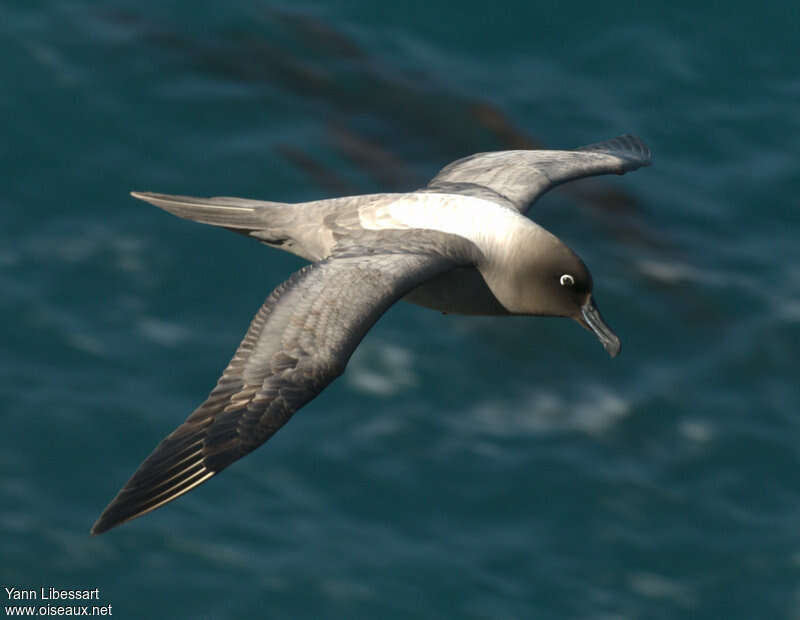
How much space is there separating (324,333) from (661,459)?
15770 millimetres

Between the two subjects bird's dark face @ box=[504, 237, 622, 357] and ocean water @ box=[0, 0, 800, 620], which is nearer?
bird's dark face @ box=[504, 237, 622, 357]

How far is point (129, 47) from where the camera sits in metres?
29.7

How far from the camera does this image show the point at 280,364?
38.5 ft

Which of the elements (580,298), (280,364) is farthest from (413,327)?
(280,364)

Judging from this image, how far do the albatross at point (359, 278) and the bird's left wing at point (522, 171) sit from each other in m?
0.02

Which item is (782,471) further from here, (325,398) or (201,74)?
(201,74)

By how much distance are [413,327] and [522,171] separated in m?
11.9

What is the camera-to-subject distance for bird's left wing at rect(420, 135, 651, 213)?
1475cm

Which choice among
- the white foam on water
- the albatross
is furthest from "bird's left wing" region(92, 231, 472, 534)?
the white foam on water

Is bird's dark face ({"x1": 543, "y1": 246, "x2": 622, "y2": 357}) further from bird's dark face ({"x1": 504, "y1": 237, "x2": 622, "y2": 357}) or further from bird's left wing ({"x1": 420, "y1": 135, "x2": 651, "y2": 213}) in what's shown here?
bird's left wing ({"x1": 420, "y1": 135, "x2": 651, "y2": 213})

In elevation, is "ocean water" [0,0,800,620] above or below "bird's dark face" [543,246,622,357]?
above

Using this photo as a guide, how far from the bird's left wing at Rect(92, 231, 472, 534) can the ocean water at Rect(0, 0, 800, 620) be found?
43.3ft

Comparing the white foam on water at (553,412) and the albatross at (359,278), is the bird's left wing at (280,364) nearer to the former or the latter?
the albatross at (359,278)

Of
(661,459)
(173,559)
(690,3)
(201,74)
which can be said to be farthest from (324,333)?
(690,3)
